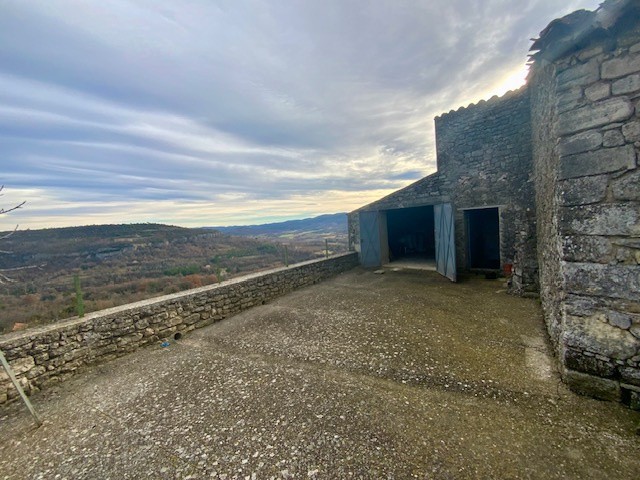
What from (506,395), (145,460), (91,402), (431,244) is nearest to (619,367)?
(506,395)

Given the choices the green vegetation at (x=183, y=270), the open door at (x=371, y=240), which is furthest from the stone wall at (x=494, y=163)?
the green vegetation at (x=183, y=270)

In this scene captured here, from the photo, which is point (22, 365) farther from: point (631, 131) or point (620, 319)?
point (631, 131)

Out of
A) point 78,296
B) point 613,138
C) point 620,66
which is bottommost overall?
point 78,296

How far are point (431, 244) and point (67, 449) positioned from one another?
1615cm

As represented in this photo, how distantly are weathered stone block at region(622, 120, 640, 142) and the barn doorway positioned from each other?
12444 millimetres

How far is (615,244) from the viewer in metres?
2.86

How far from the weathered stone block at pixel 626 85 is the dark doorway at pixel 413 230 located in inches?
493

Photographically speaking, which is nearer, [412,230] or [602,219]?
[602,219]

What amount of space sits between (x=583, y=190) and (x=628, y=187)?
0.33 meters

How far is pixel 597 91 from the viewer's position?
293cm

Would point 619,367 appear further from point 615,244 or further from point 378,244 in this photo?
point 378,244

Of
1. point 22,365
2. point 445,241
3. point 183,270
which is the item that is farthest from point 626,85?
point 183,270

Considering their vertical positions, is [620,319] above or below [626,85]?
below

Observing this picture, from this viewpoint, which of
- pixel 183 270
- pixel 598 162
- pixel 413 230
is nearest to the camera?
pixel 598 162
